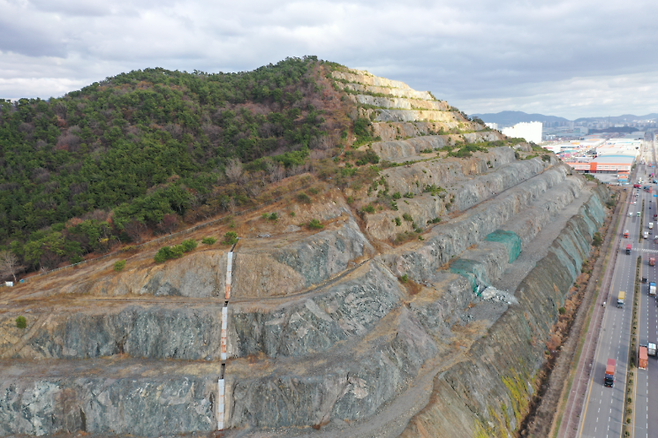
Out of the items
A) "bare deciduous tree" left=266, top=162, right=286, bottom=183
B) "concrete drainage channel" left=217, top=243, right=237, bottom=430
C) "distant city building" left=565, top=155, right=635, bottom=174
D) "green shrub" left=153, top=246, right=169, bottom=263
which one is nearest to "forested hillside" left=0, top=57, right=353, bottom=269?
"bare deciduous tree" left=266, top=162, right=286, bottom=183

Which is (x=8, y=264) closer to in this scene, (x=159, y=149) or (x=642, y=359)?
(x=159, y=149)

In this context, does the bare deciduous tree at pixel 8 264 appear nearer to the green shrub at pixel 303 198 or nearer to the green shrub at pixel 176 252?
the green shrub at pixel 176 252

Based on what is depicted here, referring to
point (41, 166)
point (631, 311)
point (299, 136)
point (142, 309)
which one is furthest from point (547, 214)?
point (41, 166)

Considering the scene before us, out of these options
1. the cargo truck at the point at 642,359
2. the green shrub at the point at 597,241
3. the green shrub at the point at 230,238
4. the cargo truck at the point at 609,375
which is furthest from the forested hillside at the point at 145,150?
the green shrub at the point at 597,241

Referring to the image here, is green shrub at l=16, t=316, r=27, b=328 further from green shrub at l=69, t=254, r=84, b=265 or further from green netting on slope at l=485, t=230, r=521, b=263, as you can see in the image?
green netting on slope at l=485, t=230, r=521, b=263

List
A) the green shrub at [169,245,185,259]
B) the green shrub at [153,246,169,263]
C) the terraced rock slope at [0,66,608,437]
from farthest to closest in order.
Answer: the green shrub at [169,245,185,259]
the green shrub at [153,246,169,263]
the terraced rock slope at [0,66,608,437]

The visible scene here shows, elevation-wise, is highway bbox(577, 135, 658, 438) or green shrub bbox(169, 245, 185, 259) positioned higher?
green shrub bbox(169, 245, 185, 259)

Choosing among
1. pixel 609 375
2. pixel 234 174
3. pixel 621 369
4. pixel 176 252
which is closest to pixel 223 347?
pixel 176 252
